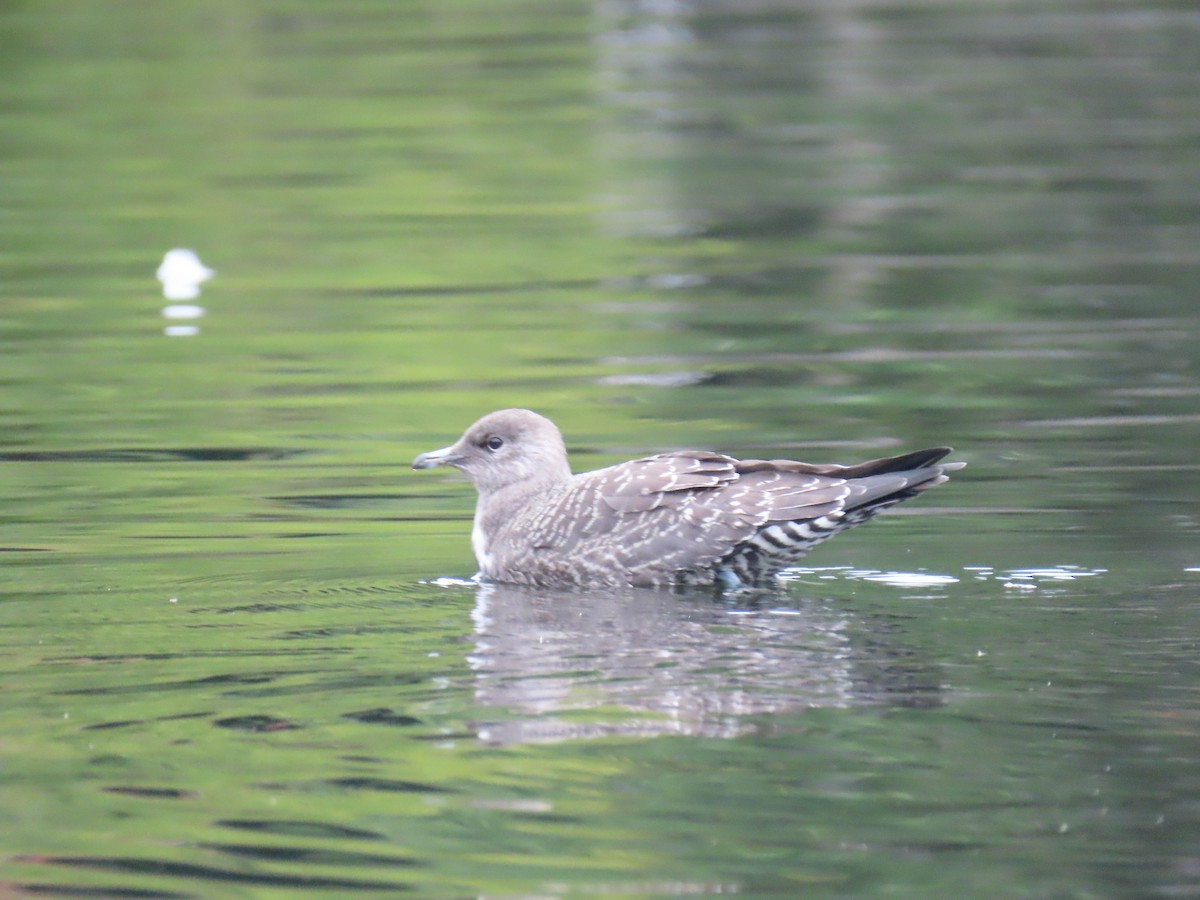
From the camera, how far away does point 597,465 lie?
11.7 metres

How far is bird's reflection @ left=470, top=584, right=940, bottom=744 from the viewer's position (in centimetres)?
726

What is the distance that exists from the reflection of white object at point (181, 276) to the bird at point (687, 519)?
8.40m

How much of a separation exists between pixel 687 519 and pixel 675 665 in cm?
155

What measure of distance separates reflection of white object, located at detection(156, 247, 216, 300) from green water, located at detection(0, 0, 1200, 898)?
15 centimetres

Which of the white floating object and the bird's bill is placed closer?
the white floating object

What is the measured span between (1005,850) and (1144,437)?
604 centimetres

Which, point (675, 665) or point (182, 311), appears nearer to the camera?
point (675, 665)

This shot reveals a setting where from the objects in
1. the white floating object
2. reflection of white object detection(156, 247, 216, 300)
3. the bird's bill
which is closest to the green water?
the white floating object

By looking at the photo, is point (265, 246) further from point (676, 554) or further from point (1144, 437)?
point (676, 554)

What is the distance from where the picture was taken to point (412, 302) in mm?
16812

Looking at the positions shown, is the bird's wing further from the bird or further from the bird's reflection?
the bird's reflection

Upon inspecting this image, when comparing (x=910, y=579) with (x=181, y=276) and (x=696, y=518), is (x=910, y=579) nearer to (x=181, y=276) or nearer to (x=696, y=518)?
(x=696, y=518)

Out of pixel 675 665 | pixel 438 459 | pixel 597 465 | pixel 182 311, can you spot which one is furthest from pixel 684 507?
pixel 182 311

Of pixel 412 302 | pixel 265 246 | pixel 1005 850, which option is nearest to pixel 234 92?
pixel 265 246
